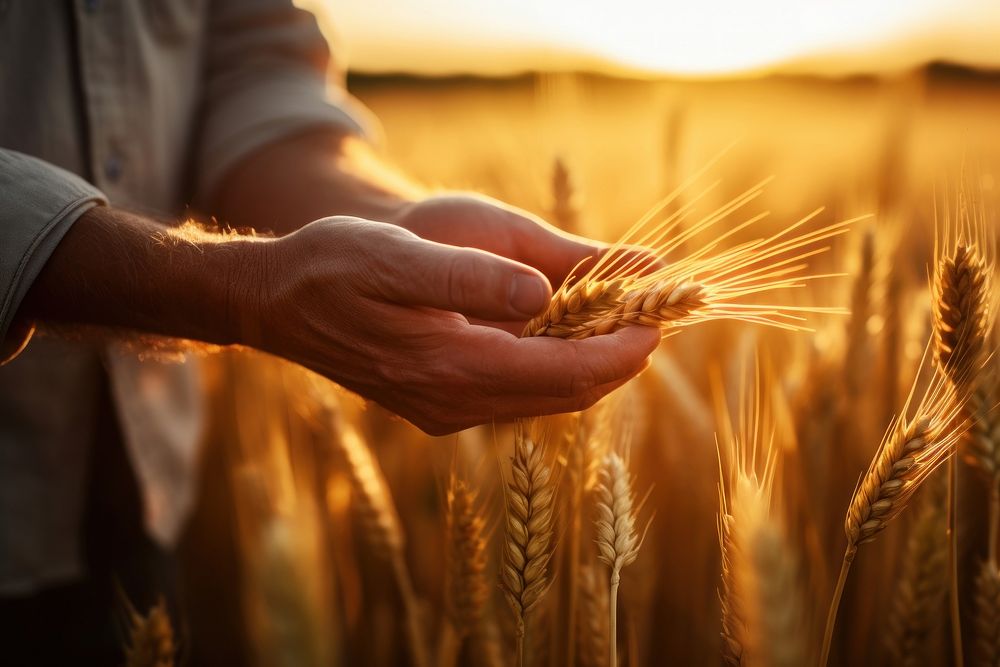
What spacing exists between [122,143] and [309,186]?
0.45m

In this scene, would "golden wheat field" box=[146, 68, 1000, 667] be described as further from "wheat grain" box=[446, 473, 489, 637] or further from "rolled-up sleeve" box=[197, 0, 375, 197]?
"rolled-up sleeve" box=[197, 0, 375, 197]

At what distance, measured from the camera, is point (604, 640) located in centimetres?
113

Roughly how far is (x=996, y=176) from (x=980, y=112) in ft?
17.0

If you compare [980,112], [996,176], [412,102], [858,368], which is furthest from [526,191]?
[412,102]

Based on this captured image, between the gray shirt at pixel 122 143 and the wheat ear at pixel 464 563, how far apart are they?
78 centimetres

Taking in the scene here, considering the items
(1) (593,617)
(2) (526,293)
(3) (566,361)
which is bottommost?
(1) (593,617)

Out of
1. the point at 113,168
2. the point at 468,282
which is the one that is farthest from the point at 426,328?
the point at 113,168

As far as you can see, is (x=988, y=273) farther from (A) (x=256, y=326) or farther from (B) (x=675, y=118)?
(B) (x=675, y=118)

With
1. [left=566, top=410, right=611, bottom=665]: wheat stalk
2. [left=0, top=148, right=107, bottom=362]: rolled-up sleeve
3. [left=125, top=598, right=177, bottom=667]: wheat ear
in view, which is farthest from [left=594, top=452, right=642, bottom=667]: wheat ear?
[left=0, top=148, right=107, bottom=362]: rolled-up sleeve

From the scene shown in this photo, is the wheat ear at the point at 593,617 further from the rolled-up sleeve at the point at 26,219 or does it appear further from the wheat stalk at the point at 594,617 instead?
the rolled-up sleeve at the point at 26,219

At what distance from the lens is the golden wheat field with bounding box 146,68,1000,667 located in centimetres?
101

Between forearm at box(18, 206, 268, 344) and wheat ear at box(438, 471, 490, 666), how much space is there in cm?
46

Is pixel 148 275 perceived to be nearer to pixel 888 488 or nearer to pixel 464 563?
pixel 464 563

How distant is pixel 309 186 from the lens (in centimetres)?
176
